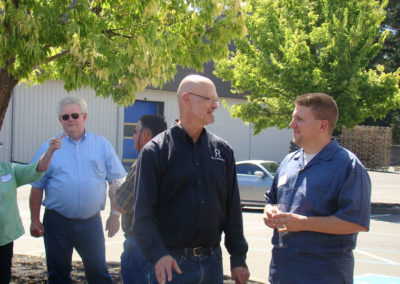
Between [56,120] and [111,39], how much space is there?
Answer: 50.0 ft

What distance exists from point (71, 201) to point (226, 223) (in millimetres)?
1782

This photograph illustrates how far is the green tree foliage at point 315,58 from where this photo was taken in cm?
1347

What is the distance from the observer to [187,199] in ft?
9.23

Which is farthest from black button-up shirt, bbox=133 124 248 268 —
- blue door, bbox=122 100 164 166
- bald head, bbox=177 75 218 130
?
blue door, bbox=122 100 164 166

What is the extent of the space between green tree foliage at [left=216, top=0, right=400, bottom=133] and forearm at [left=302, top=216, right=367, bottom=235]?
35.7 ft

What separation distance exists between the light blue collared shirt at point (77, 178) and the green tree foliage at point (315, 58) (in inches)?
388

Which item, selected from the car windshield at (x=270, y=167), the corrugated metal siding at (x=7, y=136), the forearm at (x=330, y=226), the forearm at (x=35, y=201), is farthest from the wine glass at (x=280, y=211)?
the corrugated metal siding at (x=7, y=136)

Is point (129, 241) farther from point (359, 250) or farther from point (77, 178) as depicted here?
point (359, 250)

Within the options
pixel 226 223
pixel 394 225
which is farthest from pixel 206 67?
pixel 226 223

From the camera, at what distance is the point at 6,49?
14.9 feet

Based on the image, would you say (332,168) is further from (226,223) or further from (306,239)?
(226,223)

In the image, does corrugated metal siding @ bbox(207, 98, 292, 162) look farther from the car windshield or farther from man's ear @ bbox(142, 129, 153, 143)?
man's ear @ bbox(142, 129, 153, 143)

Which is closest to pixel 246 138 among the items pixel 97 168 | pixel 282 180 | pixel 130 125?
pixel 130 125

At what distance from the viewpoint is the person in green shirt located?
3883 millimetres
